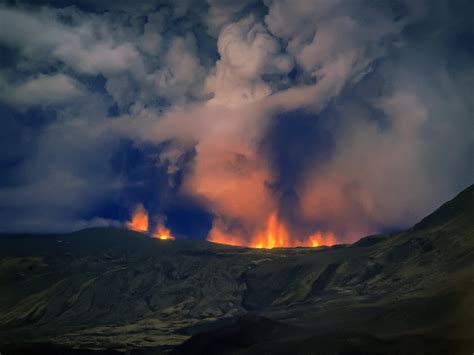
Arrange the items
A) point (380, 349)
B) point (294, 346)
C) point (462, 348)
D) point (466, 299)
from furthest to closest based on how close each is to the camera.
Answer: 1. point (466, 299)
2. point (294, 346)
3. point (380, 349)
4. point (462, 348)

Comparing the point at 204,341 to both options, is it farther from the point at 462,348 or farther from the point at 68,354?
the point at 462,348

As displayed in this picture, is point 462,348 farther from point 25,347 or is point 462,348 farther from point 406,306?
point 25,347

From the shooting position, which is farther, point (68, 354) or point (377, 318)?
point (68, 354)

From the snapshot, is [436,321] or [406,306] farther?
[406,306]

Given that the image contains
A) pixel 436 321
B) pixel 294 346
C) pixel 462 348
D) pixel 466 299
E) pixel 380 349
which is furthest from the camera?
pixel 466 299

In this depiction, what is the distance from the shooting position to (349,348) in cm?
13762

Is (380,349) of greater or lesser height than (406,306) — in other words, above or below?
below

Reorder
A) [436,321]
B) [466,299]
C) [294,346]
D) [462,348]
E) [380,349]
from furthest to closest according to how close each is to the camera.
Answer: [466,299]
[436,321]
[294,346]
[380,349]
[462,348]

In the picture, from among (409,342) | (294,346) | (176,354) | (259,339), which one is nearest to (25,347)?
(176,354)

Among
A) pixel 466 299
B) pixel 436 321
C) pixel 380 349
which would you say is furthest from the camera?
pixel 466 299

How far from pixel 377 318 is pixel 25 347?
12886 cm

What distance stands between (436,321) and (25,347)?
5729 inches

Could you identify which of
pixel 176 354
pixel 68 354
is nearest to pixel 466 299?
pixel 176 354

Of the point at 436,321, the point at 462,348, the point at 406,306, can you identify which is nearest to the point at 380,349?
the point at 462,348
